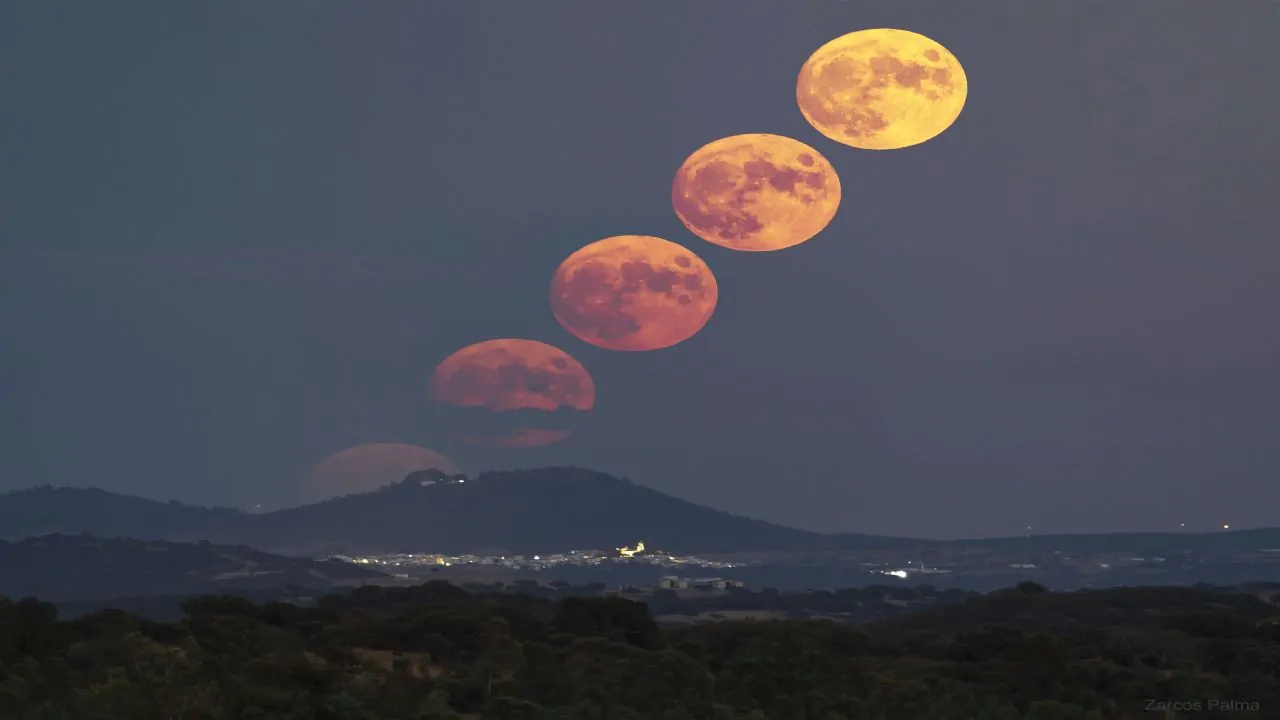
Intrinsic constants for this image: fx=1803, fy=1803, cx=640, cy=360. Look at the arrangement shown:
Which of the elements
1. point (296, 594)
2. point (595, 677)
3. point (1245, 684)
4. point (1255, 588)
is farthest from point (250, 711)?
point (296, 594)

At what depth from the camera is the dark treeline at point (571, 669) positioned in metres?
37.0

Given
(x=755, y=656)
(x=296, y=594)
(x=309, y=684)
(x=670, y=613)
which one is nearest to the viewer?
(x=309, y=684)

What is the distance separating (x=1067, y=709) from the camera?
39375 mm

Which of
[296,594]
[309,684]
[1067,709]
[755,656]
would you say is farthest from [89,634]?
[296,594]

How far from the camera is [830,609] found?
15375 cm

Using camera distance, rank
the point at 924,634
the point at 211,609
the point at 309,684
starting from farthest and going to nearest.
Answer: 1. the point at 924,634
2. the point at 211,609
3. the point at 309,684

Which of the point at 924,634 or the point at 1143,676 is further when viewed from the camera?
the point at 924,634

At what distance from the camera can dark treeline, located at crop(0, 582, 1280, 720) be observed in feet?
121

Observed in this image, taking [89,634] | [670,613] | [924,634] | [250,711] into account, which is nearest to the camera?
[250,711]

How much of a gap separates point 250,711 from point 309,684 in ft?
9.26

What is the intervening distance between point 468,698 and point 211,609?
2029cm

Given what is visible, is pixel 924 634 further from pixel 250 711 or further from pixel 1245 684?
pixel 250 711

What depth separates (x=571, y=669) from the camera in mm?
43875

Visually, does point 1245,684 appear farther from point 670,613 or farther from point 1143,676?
point 670,613
